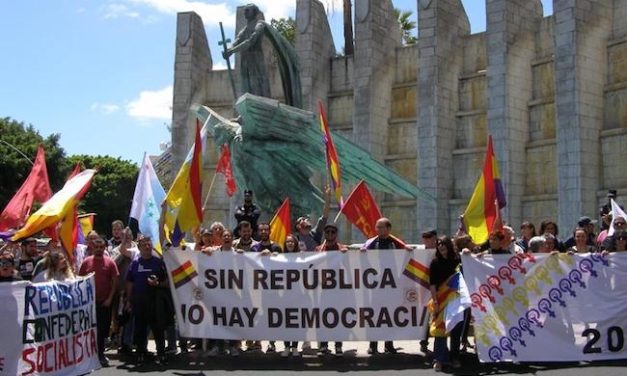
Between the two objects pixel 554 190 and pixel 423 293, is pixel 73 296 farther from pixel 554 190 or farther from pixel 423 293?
pixel 554 190

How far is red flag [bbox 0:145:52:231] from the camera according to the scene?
39.3 ft

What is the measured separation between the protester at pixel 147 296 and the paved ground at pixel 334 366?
1.00ft

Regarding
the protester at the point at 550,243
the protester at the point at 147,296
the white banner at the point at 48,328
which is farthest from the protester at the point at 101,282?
the protester at the point at 550,243

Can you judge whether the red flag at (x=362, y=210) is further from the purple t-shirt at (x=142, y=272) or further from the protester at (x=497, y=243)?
the purple t-shirt at (x=142, y=272)

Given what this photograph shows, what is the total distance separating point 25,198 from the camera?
1209 centimetres

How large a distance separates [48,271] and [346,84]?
70.2 ft

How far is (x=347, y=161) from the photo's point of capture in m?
16.6

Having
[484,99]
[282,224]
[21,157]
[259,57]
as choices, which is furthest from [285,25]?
[282,224]

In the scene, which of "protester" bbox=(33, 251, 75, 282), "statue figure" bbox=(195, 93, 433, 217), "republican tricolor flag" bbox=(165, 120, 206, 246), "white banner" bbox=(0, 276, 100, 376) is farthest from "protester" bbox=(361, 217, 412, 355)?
"statue figure" bbox=(195, 93, 433, 217)

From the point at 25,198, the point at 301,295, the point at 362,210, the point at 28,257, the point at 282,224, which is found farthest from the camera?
the point at 282,224

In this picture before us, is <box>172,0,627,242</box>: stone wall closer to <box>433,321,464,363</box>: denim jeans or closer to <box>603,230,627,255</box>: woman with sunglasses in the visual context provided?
<box>603,230,627,255</box>: woman with sunglasses

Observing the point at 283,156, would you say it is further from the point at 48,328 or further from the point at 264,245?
the point at 48,328

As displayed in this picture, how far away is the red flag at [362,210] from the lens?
11750mm

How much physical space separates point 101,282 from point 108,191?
4814cm
